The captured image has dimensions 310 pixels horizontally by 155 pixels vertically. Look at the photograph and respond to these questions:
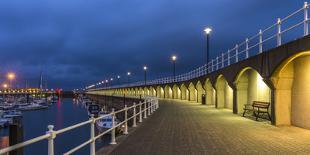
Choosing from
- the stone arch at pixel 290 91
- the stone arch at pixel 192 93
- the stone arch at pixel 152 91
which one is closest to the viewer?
the stone arch at pixel 290 91

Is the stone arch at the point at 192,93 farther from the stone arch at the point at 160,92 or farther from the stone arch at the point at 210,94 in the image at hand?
the stone arch at the point at 160,92

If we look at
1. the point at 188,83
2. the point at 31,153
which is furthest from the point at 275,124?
the point at 31,153

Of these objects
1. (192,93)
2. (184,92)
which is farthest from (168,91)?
(192,93)

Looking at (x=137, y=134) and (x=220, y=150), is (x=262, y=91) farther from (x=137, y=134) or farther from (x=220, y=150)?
(x=220, y=150)

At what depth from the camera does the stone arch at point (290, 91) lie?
15.3m

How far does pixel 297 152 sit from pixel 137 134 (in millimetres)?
5952

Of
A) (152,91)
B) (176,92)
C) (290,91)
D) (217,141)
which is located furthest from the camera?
(152,91)

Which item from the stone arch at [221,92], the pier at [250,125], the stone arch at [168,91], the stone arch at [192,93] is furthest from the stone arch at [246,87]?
the stone arch at [168,91]

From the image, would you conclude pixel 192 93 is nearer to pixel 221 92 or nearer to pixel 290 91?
pixel 221 92

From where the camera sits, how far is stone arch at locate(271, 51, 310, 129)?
15.3m

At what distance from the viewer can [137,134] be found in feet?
45.3

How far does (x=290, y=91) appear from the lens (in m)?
16.4

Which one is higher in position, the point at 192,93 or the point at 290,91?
the point at 290,91

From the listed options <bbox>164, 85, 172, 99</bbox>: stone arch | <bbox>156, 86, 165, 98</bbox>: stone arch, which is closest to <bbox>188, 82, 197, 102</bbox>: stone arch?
<bbox>164, 85, 172, 99</bbox>: stone arch
